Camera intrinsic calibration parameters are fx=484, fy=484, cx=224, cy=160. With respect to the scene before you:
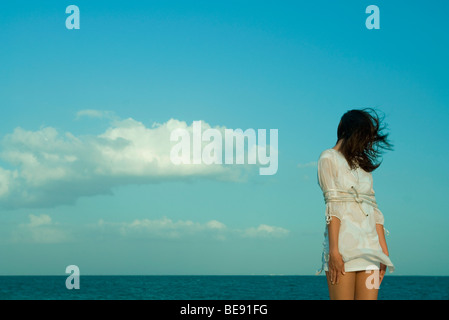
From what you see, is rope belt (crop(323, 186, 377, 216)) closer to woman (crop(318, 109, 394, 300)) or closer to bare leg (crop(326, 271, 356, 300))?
woman (crop(318, 109, 394, 300))

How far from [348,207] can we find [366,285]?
1.79 ft

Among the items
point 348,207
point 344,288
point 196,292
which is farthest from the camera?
point 196,292

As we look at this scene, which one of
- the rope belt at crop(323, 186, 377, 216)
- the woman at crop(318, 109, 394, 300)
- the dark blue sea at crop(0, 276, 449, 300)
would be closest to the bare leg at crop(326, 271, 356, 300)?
the woman at crop(318, 109, 394, 300)

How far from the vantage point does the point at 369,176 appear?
3.57 meters

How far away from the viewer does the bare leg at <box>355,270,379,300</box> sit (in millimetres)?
3305

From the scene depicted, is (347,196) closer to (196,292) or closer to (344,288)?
(344,288)

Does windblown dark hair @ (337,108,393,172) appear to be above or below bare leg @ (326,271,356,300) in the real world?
above

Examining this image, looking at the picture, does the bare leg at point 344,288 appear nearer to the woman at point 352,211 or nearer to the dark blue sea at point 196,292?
the woman at point 352,211

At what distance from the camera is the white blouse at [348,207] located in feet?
11.1

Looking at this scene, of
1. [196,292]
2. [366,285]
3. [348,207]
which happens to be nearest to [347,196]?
[348,207]

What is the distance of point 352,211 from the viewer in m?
3.44
